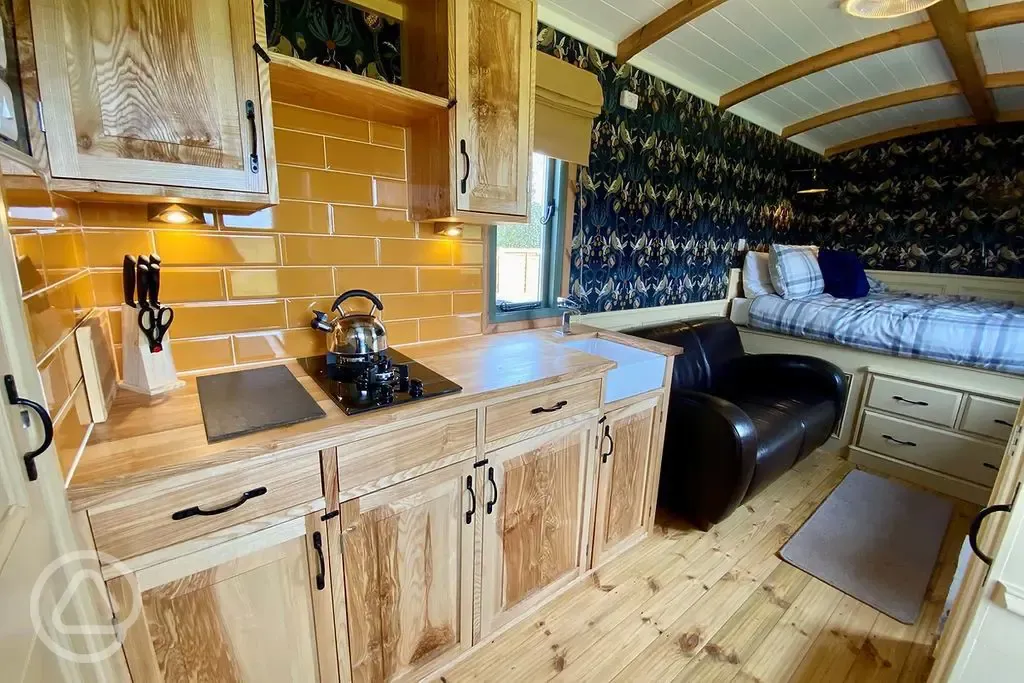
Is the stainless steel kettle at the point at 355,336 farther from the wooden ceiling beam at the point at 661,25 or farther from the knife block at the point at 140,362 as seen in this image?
the wooden ceiling beam at the point at 661,25

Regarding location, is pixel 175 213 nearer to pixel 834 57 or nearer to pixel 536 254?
pixel 536 254

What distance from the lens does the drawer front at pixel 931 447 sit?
2.35m

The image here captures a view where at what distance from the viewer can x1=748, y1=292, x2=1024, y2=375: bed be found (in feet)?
7.89

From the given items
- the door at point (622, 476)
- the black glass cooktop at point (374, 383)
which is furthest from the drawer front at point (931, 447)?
the black glass cooktop at point (374, 383)

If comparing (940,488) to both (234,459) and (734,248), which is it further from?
(234,459)

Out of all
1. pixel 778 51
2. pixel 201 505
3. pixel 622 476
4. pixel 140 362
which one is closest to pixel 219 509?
pixel 201 505

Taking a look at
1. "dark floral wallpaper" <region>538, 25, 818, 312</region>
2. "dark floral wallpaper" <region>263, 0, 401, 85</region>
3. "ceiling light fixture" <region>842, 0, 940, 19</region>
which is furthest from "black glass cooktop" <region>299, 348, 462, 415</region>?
"ceiling light fixture" <region>842, 0, 940, 19</region>

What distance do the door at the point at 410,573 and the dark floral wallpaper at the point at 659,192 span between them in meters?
1.42

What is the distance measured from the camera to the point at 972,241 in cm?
364

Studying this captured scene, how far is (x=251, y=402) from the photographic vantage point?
1052 millimetres

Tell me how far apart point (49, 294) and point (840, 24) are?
327 centimetres

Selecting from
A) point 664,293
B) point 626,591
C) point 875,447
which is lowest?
point 626,591

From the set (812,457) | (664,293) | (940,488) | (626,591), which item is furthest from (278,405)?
(940,488)
